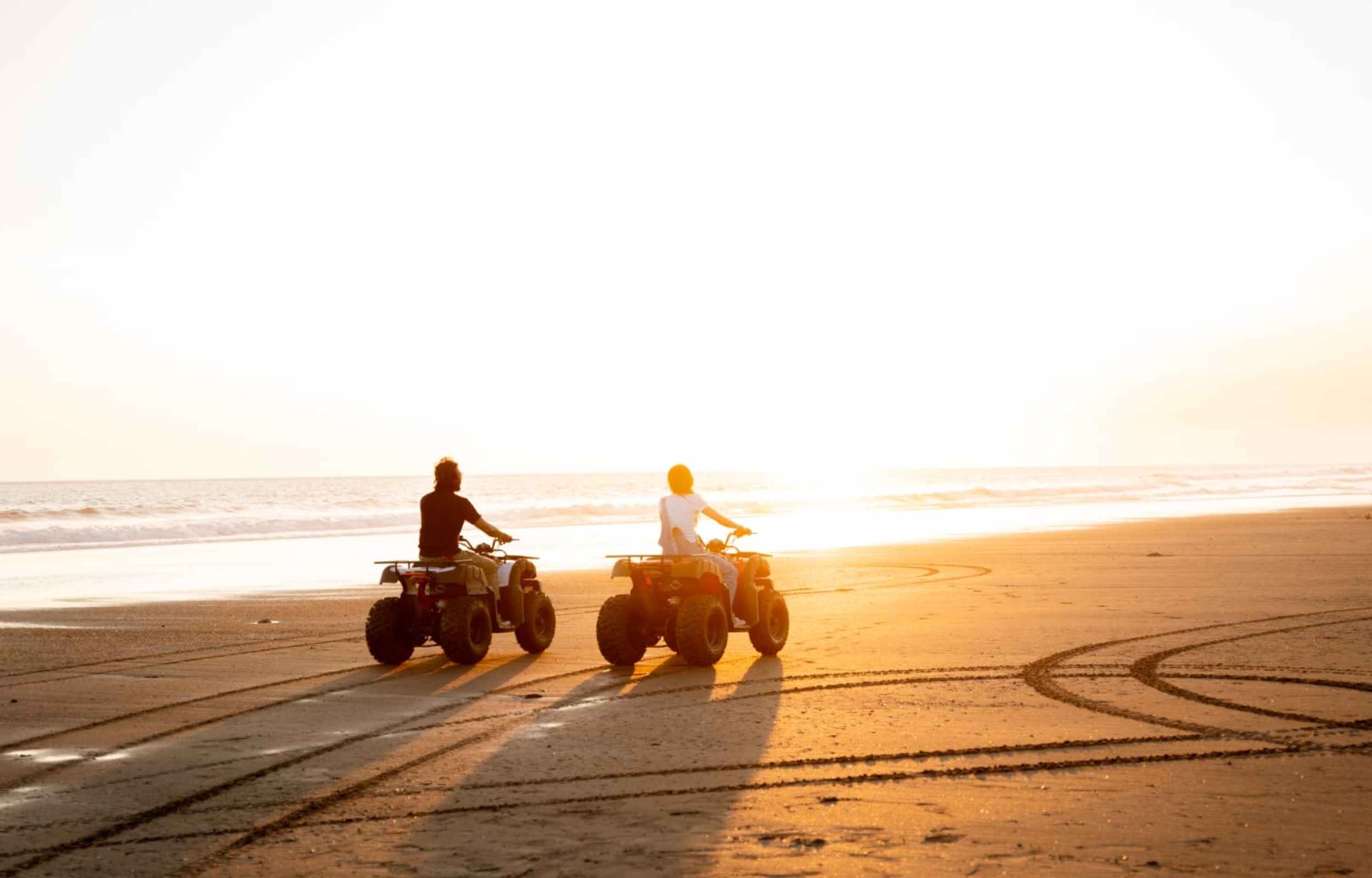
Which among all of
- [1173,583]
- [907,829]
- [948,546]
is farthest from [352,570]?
[907,829]

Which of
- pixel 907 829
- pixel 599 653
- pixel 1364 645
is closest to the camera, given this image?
pixel 907 829

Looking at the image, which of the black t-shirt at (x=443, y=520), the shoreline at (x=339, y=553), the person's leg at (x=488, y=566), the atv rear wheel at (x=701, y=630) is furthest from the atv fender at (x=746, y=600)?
the shoreline at (x=339, y=553)

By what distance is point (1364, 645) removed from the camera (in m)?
10.5

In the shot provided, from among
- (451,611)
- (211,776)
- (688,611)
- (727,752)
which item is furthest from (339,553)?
(727,752)

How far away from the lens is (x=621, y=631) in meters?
10.4

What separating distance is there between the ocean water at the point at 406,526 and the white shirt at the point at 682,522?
10129mm

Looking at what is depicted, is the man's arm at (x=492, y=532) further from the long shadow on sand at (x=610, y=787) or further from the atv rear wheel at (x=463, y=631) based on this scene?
the long shadow on sand at (x=610, y=787)

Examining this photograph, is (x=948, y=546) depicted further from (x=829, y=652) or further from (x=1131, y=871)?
(x=1131, y=871)

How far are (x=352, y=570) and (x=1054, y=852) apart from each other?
1941cm

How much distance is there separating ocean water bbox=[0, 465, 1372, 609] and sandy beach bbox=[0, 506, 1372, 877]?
8.79m

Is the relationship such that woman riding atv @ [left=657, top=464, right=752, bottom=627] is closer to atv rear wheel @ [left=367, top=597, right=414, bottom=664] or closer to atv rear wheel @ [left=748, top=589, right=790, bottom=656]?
atv rear wheel @ [left=748, top=589, right=790, bottom=656]

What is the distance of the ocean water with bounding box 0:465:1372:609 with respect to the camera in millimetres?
22203

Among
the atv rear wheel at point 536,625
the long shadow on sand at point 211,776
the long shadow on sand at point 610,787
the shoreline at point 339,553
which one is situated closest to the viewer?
the long shadow on sand at point 610,787

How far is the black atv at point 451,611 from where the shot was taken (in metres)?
10.8
